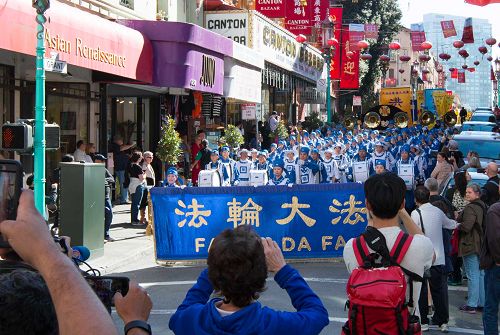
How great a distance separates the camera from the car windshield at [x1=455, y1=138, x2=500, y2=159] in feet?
64.5

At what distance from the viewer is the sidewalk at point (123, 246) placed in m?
13.8

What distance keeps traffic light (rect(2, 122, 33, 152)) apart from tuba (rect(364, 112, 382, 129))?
3526 centimetres

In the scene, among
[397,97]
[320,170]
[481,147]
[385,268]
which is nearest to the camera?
[385,268]

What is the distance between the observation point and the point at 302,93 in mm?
49531

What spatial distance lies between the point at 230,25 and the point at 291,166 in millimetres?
10513

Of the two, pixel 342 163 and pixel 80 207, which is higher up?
pixel 342 163

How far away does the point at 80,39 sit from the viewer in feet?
58.4

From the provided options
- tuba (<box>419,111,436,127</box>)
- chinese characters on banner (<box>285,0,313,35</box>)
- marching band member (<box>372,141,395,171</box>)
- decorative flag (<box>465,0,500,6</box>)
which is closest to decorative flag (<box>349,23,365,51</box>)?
tuba (<box>419,111,436,127</box>)

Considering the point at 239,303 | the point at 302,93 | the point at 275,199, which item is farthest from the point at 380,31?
the point at 239,303

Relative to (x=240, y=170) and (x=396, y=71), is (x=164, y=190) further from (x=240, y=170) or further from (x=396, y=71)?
(x=396, y=71)

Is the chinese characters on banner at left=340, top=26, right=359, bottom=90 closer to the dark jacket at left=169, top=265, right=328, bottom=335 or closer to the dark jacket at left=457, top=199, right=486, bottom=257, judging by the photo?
the dark jacket at left=457, top=199, right=486, bottom=257

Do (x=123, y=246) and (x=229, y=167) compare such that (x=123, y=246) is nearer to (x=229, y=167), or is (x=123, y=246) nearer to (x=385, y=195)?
(x=229, y=167)

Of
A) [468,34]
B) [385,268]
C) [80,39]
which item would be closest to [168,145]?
[80,39]

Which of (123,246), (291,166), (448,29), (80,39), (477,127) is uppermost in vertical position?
(448,29)
